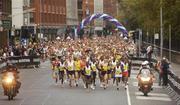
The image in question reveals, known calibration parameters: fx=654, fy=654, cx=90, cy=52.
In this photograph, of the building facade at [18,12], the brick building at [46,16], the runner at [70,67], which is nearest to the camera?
the runner at [70,67]

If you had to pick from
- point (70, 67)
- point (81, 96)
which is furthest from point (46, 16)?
point (81, 96)

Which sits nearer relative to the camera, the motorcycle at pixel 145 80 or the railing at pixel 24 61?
the motorcycle at pixel 145 80

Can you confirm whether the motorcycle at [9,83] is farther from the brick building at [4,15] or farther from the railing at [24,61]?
the brick building at [4,15]

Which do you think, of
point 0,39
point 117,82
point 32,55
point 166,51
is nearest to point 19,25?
point 0,39

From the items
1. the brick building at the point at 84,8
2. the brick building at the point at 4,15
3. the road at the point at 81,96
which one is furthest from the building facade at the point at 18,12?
the brick building at the point at 84,8

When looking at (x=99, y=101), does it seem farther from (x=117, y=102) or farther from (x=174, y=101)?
(x=174, y=101)

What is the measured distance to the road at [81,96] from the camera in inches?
1101

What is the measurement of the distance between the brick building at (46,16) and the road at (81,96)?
64.3 metres

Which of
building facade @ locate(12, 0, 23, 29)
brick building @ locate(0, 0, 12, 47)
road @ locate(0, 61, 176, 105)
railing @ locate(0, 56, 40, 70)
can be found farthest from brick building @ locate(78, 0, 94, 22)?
road @ locate(0, 61, 176, 105)

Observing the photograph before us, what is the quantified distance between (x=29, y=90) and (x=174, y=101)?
8551mm

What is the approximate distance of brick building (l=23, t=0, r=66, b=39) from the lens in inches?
4064

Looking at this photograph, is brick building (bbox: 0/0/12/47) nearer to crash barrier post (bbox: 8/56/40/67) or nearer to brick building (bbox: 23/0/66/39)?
brick building (bbox: 23/0/66/39)

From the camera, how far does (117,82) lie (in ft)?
117

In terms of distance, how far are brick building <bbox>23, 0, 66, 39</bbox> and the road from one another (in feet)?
211
